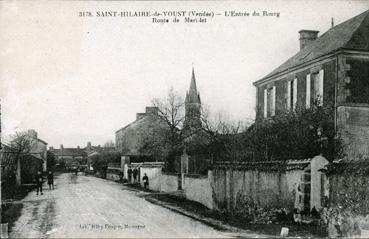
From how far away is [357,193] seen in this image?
1123 cm

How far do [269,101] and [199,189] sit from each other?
32.8ft

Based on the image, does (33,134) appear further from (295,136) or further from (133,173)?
(295,136)

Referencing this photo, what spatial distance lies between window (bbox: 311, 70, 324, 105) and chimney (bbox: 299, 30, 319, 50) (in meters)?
6.87

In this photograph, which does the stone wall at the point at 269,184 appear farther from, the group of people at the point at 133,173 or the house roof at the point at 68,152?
the house roof at the point at 68,152

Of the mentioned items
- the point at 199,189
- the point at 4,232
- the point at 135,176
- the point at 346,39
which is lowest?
the point at 135,176

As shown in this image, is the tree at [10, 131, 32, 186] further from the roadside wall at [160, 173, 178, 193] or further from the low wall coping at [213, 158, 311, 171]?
the low wall coping at [213, 158, 311, 171]

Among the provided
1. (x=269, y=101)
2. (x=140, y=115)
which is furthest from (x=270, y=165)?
(x=140, y=115)

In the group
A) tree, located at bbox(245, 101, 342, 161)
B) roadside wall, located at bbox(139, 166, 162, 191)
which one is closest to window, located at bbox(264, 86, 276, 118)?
tree, located at bbox(245, 101, 342, 161)

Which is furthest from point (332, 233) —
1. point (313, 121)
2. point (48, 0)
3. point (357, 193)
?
point (48, 0)

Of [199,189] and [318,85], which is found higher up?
[318,85]

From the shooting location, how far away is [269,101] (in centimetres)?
2605

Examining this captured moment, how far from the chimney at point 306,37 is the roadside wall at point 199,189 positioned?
492 inches

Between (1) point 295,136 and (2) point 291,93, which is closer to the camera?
(1) point 295,136

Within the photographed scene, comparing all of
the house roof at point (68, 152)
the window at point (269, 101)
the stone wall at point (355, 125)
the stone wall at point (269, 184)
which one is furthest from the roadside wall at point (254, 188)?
the house roof at point (68, 152)
